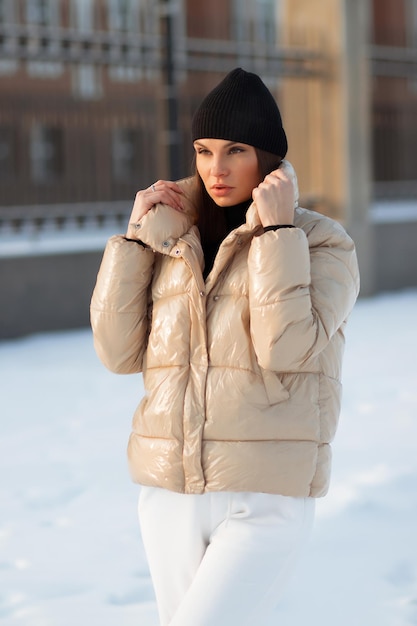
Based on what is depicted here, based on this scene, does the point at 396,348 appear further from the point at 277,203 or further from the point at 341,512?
the point at 277,203

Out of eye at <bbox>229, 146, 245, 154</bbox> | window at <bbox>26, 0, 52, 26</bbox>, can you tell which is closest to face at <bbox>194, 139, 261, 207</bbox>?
eye at <bbox>229, 146, 245, 154</bbox>

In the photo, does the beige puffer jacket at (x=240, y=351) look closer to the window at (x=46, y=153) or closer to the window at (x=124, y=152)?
the window at (x=46, y=153)

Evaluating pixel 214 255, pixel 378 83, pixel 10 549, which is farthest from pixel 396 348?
pixel 378 83

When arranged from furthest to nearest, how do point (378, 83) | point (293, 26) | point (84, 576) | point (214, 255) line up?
point (378, 83) → point (293, 26) → point (84, 576) → point (214, 255)

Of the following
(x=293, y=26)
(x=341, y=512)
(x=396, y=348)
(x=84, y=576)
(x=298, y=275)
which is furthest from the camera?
(x=293, y=26)

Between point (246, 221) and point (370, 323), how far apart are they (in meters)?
7.56

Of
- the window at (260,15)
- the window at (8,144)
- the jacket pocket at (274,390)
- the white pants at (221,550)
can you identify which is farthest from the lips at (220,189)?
the window at (260,15)

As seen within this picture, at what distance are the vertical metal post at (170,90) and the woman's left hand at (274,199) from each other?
678 centimetres

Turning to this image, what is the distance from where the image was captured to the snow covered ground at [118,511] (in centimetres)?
342

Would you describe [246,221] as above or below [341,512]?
above

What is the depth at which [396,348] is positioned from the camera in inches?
328

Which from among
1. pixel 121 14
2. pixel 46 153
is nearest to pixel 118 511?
pixel 46 153

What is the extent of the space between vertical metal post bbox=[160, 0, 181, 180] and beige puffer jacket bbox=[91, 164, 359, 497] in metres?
6.70

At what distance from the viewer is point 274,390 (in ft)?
7.00
